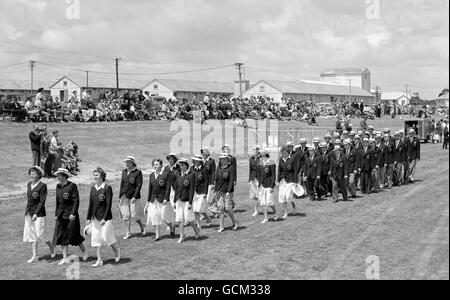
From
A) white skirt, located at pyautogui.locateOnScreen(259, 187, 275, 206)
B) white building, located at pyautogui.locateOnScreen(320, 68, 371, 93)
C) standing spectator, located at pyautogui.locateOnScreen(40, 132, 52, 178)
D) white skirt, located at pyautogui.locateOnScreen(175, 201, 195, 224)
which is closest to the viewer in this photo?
white skirt, located at pyautogui.locateOnScreen(175, 201, 195, 224)

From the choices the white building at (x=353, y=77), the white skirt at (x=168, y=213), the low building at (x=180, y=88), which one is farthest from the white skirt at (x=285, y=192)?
the white building at (x=353, y=77)

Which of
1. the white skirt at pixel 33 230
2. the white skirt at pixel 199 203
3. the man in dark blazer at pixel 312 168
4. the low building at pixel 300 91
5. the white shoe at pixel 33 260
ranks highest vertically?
the low building at pixel 300 91

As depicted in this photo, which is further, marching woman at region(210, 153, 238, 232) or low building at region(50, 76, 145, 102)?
low building at region(50, 76, 145, 102)

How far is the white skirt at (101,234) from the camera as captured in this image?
10539mm

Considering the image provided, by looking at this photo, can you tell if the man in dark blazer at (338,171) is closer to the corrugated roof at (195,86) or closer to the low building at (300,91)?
the low building at (300,91)

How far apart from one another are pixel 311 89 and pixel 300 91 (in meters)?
3.11

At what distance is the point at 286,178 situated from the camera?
15.5m

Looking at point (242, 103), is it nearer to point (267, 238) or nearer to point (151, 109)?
point (151, 109)

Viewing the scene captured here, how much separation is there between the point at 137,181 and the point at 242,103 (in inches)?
1278

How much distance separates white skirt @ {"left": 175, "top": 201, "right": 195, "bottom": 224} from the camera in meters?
12.4

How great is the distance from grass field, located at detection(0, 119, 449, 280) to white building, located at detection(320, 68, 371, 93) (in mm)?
88291

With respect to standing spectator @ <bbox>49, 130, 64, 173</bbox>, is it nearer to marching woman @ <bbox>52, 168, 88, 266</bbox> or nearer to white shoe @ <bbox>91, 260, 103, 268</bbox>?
marching woman @ <bbox>52, 168, 88, 266</bbox>

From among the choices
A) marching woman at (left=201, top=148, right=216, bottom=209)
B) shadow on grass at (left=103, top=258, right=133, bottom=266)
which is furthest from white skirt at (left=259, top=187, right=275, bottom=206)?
shadow on grass at (left=103, top=258, right=133, bottom=266)

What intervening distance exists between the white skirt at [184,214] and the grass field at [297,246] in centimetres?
55
